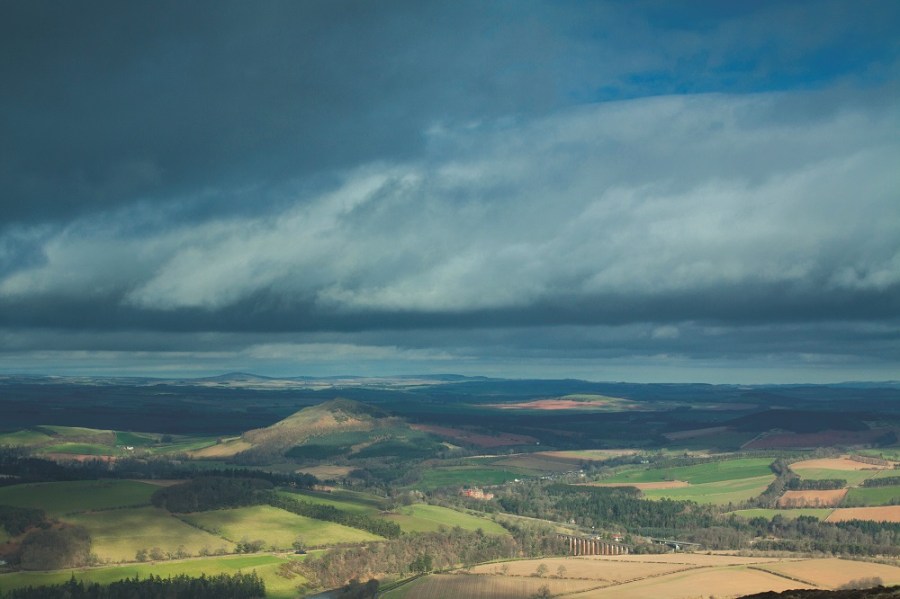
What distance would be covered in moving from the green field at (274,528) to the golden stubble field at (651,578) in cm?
3623

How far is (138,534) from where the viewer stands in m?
162

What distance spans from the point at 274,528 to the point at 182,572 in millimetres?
39724

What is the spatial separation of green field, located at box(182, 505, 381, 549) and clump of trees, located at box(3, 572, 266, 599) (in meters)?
32.2

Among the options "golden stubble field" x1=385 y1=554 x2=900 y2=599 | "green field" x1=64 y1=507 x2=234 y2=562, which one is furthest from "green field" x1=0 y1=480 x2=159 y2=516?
"golden stubble field" x1=385 y1=554 x2=900 y2=599

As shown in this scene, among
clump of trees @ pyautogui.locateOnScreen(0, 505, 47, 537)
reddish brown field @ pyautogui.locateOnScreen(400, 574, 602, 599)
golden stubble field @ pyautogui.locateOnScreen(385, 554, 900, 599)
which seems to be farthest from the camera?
clump of trees @ pyautogui.locateOnScreen(0, 505, 47, 537)

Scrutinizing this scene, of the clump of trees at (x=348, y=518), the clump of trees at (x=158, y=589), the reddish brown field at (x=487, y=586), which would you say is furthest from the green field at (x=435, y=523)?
the clump of trees at (x=158, y=589)

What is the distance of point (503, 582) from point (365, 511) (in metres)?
71.8

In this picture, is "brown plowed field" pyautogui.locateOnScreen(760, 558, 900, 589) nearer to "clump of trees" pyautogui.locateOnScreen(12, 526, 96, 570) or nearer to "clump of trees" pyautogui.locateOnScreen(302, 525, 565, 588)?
"clump of trees" pyautogui.locateOnScreen(302, 525, 565, 588)

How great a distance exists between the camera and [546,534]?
183 meters

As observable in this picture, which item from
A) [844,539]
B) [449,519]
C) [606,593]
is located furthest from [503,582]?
[844,539]

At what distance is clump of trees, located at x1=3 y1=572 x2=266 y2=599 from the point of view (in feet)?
406

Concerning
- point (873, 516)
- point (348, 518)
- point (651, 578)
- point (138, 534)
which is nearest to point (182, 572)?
point (138, 534)

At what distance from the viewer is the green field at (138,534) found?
153 meters

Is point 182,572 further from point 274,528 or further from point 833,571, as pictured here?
point 833,571
